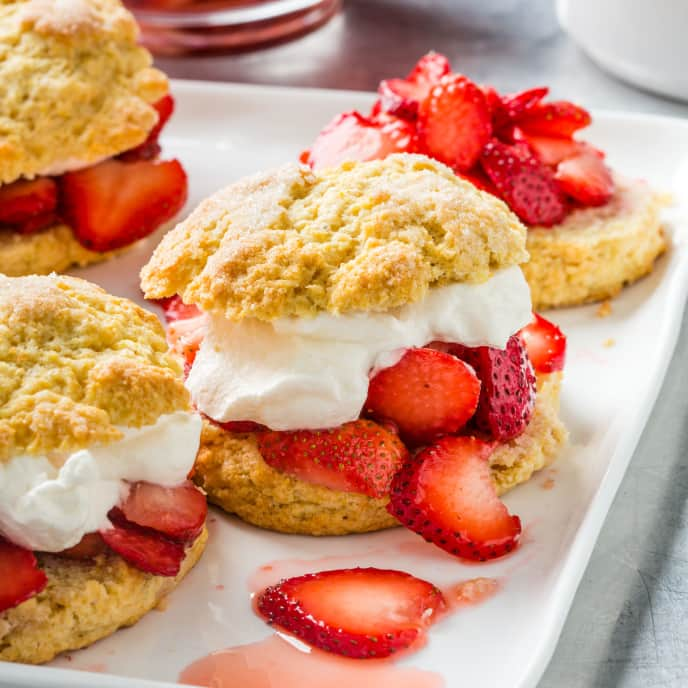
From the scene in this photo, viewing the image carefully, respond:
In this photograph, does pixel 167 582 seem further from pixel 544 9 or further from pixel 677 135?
pixel 544 9

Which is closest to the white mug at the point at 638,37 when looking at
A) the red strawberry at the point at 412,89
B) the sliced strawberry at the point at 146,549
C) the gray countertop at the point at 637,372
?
the gray countertop at the point at 637,372

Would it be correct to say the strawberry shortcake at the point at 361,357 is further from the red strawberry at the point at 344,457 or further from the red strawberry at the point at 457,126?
the red strawberry at the point at 457,126

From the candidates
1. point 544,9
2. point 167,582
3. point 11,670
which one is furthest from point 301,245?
point 544,9

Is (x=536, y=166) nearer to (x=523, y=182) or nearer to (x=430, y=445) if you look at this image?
(x=523, y=182)

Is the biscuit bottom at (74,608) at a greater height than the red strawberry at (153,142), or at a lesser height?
A: lesser

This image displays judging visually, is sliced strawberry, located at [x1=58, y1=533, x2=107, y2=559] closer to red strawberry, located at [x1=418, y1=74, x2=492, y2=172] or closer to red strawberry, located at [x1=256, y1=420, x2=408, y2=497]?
red strawberry, located at [x1=256, y1=420, x2=408, y2=497]
